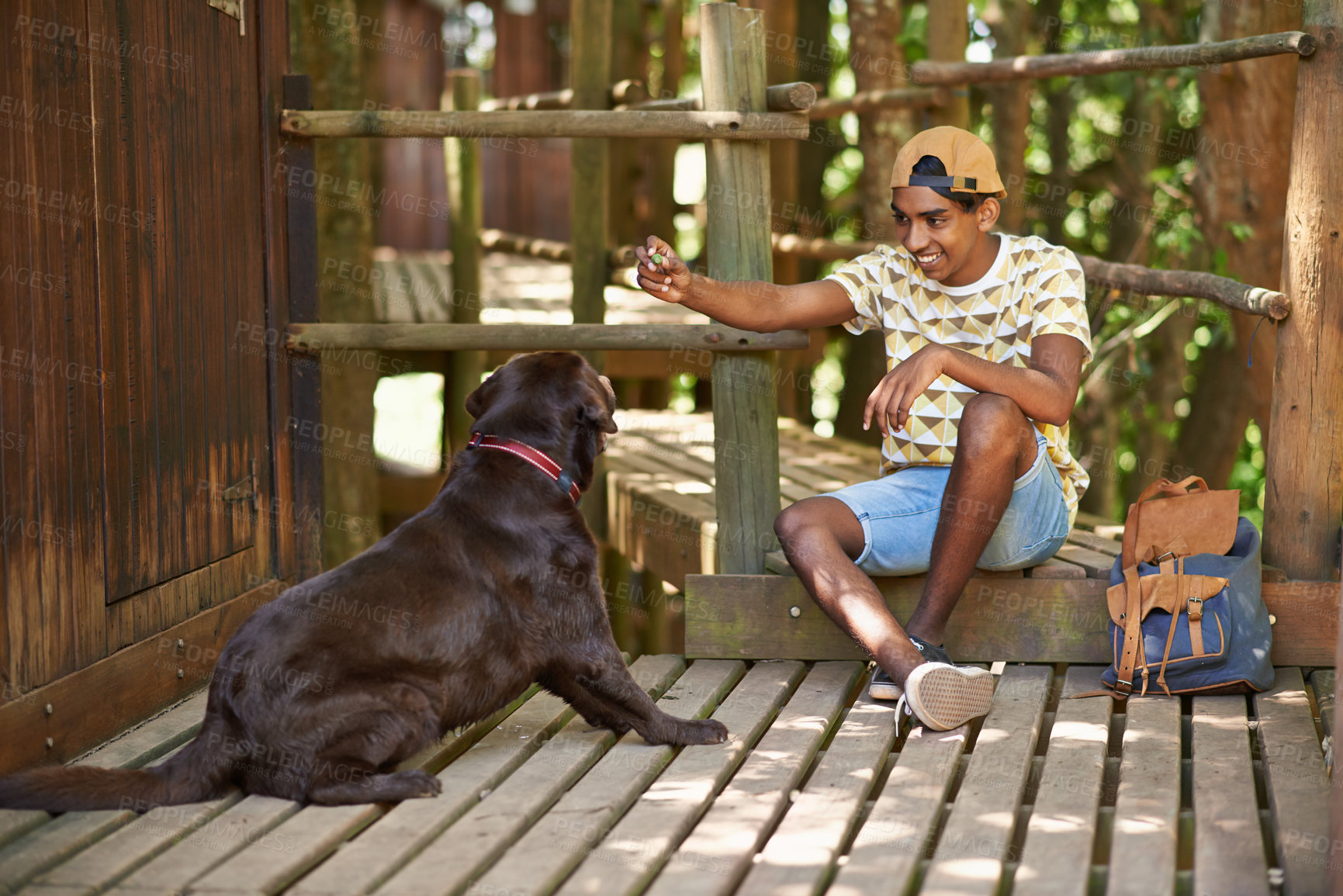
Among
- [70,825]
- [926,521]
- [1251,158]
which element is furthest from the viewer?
[1251,158]

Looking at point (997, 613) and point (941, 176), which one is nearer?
point (941, 176)

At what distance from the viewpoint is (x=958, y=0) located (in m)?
5.75

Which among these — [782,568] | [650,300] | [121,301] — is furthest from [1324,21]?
[650,300]

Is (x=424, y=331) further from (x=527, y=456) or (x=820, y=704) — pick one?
(x=820, y=704)

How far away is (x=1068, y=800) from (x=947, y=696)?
472mm

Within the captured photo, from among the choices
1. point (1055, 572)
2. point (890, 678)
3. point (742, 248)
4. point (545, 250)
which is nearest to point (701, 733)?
point (890, 678)

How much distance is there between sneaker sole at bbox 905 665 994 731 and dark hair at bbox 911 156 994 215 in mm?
1214

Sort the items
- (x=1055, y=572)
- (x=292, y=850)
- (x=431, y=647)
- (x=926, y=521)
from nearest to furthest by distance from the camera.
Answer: (x=292, y=850)
(x=431, y=647)
(x=926, y=521)
(x=1055, y=572)

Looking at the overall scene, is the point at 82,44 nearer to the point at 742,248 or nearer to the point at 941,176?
the point at 742,248

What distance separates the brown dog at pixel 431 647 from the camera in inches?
106

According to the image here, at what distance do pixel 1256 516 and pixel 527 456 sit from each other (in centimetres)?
859

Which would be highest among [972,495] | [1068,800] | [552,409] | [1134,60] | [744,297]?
[1134,60]

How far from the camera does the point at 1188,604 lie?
340cm

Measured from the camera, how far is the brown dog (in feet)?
8.85
